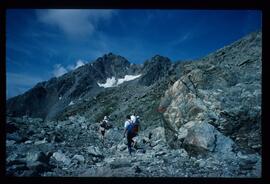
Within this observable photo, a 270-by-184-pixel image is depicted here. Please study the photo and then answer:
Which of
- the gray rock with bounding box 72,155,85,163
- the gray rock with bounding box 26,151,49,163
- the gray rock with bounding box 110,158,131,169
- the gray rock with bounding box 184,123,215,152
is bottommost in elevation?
the gray rock with bounding box 110,158,131,169

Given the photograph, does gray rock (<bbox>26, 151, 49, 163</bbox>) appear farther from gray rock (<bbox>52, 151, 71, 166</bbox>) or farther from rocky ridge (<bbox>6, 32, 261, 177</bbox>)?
gray rock (<bbox>52, 151, 71, 166</bbox>)

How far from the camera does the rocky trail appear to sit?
25.1 feet

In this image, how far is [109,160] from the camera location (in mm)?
8734

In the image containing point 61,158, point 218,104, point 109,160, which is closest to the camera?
point 61,158

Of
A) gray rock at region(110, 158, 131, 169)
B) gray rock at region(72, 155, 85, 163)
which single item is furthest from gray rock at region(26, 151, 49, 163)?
gray rock at region(110, 158, 131, 169)

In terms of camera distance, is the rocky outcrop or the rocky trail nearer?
the rocky trail

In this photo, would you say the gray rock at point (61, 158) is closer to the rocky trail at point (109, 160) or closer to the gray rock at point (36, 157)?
the rocky trail at point (109, 160)

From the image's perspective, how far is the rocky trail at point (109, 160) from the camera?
301 inches
